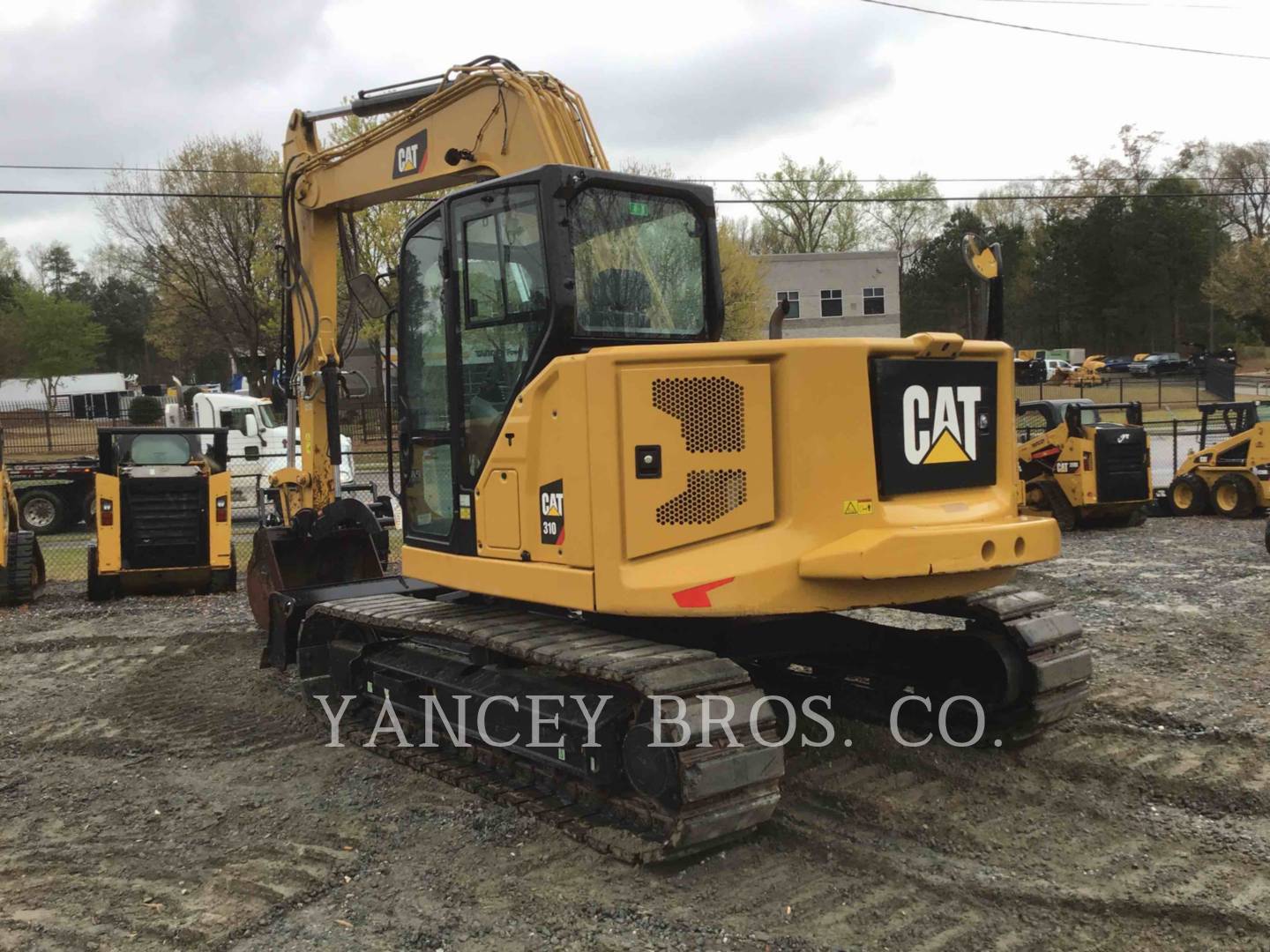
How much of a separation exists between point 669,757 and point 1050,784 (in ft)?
7.18

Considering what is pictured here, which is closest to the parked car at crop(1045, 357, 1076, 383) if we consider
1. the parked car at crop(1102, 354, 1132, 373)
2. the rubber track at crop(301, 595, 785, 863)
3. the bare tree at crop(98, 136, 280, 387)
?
the parked car at crop(1102, 354, 1132, 373)

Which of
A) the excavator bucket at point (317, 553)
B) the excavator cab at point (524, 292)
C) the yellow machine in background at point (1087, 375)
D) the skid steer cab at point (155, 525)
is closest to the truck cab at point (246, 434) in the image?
the skid steer cab at point (155, 525)

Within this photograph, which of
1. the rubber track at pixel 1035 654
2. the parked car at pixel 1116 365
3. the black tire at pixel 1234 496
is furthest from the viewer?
the parked car at pixel 1116 365

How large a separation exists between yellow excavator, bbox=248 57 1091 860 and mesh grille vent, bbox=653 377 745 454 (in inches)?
0.4

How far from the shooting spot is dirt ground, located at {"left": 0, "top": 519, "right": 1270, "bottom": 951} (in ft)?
13.3

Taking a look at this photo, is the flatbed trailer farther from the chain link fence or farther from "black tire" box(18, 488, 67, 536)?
the chain link fence

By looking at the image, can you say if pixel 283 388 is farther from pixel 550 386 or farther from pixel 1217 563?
pixel 1217 563

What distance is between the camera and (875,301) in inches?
2066

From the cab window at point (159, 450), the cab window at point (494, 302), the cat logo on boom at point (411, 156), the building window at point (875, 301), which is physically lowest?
the cab window at point (159, 450)

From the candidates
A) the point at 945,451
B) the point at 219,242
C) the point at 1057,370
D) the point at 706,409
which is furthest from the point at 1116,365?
the point at 706,409

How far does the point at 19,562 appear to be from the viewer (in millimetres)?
11250

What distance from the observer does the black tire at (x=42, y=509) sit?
19531mm

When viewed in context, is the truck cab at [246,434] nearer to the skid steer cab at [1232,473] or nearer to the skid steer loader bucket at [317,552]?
the skid steer loader bucket at [317,552]

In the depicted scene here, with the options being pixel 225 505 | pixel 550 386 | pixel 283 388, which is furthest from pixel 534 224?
pixel 225 505
